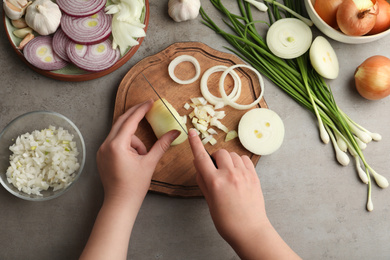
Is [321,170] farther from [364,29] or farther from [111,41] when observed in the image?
[111,41]

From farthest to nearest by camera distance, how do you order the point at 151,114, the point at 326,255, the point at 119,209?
the point at 326,255, the point at 151,114, the point at 119,209

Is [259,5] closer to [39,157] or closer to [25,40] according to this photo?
[25,40]

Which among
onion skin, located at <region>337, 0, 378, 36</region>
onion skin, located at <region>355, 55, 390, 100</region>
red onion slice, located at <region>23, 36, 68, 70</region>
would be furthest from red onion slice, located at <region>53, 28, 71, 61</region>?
onion skin, located at <region>355, 55, 390, 100</region>

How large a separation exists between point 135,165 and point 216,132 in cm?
44

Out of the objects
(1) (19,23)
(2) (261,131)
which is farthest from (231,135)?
(1) (19,23)

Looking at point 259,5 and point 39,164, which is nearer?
point 39,164

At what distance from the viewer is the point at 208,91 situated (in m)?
1.76

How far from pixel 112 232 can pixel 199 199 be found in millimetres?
479

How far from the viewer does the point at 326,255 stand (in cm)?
178

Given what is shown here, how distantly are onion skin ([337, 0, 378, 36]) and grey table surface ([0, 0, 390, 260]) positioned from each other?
0.24 meters

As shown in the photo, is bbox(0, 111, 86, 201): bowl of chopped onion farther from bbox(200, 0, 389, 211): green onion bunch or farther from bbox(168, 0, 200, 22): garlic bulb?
bbox(200, 0, 389, 211): green onion bunch

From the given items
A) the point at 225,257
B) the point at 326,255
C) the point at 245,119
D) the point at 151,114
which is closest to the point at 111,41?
the point at 151,114

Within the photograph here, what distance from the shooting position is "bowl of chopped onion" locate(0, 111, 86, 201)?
1587 mm

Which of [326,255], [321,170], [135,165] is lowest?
[326,255]
